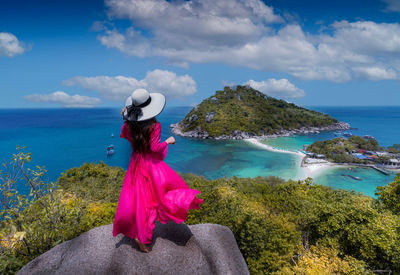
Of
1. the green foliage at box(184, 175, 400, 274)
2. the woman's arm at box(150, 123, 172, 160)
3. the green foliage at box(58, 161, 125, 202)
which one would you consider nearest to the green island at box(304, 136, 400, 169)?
the green foliage at box(184, 175, 400, 274)

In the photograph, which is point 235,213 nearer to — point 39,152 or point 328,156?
point 328,156

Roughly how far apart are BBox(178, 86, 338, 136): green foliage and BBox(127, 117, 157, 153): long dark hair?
83985mm

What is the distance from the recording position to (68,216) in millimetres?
7711

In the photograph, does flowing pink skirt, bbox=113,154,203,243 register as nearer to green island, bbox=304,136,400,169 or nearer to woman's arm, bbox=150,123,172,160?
woman's arm, bbox=150,123,172,160

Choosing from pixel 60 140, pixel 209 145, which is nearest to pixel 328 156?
pixel 209 145

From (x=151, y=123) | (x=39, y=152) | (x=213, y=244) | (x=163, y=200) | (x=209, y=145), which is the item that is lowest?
(x=39, y=152)

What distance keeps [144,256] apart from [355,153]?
75.8 m

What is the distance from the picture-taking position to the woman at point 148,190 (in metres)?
4.37

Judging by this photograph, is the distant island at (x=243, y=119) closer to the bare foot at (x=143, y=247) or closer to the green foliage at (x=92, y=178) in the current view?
the green foliage at (x=92, y=178)

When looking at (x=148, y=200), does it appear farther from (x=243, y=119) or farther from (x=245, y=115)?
(x=245, y=115)

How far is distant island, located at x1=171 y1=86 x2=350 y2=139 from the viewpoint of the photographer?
3600 inches

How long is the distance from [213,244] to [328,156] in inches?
2574

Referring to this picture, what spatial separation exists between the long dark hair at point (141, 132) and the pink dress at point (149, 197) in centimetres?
11

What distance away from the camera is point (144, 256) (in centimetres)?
473
